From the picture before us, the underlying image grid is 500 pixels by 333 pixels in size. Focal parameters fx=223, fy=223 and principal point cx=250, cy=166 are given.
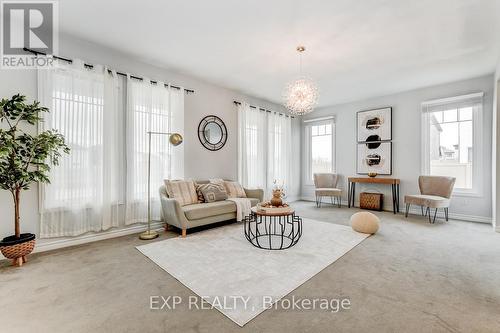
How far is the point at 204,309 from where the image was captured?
1771mm

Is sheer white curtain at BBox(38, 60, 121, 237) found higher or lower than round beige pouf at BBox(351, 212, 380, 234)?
higher

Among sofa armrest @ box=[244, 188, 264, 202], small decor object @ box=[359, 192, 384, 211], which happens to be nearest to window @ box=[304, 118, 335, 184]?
small decor object @ box=[359, 192, 384, 211]

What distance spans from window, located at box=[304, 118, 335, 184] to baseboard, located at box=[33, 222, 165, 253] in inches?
190

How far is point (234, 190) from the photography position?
15.4 feet

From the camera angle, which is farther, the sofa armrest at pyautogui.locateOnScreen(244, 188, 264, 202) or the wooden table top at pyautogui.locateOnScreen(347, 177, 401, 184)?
the wooden table top at pyautogui.locateOnScreen(347, 177, 401, 184)

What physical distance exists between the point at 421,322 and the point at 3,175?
4.13m

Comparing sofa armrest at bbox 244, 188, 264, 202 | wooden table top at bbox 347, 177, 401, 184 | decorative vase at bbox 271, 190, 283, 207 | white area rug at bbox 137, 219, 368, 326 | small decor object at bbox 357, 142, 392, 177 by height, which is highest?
small decor object at bbox 357, 142, 392, 177

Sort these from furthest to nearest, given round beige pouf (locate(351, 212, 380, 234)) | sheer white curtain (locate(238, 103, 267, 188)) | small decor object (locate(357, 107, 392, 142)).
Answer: small decor object (locate(357, 107, 392, 142)), sheer white curtain (locate(238, 103, 267, 188)), round beige pouf (locate(351, 212, 380, 234))

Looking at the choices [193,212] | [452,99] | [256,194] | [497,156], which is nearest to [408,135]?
[452,99]

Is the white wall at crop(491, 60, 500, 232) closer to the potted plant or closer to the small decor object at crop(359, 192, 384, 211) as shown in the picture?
the small decor object at crop(359, 192, 384, 211)

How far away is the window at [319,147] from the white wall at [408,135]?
0.22 metres

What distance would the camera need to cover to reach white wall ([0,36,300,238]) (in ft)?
9.13

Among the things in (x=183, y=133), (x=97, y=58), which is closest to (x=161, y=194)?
(x=183, y=133)

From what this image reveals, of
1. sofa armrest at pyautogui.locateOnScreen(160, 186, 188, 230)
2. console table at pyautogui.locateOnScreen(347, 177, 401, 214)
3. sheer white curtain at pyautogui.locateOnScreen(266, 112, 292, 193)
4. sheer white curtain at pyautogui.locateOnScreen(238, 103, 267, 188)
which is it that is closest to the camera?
sofa armrest at pyautogui.locateOnScreen(160, 186, 188, 230)
